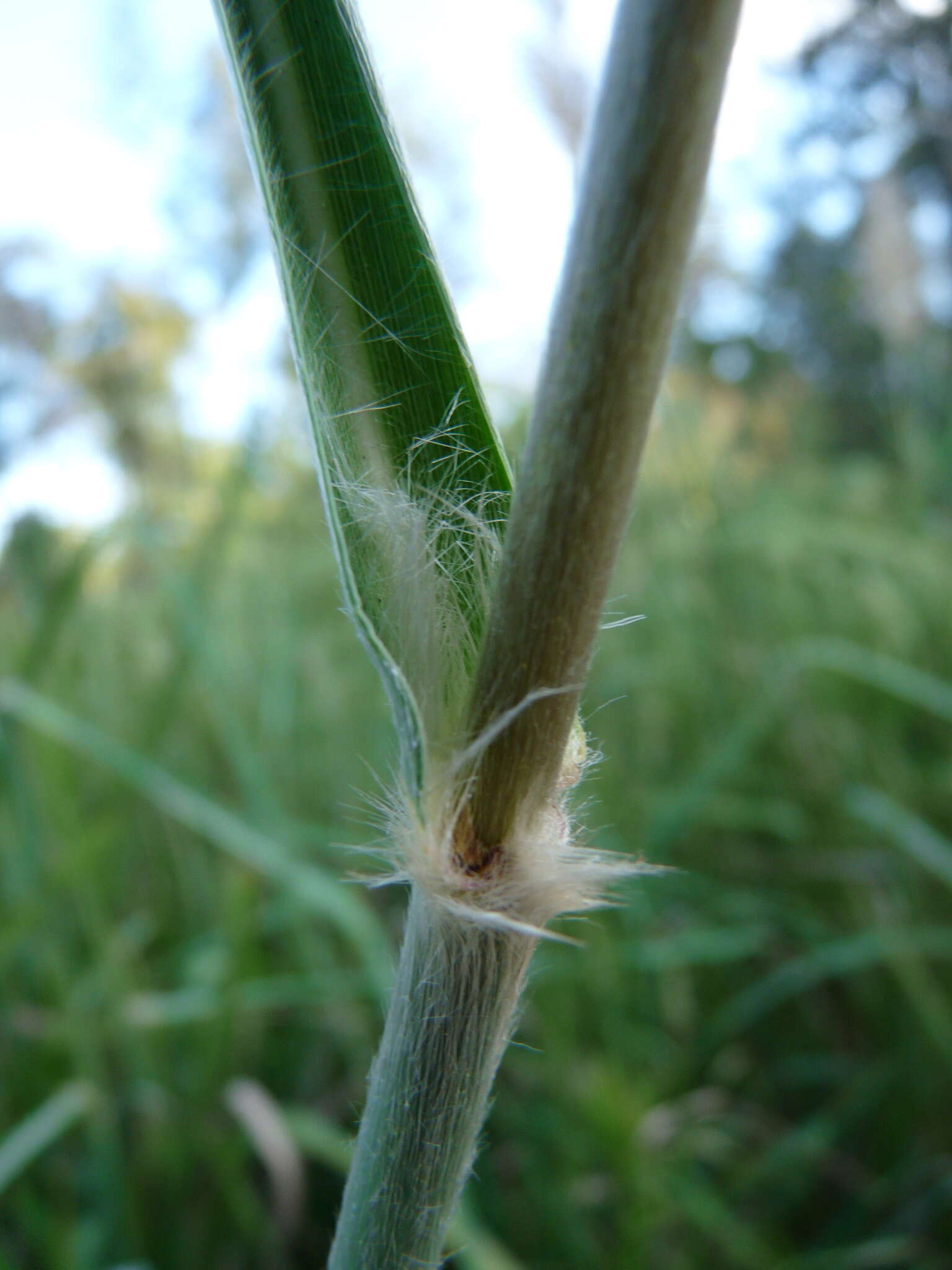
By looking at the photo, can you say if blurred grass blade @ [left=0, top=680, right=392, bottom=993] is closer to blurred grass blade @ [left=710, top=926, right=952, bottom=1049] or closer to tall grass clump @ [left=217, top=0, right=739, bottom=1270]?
blurred grass blade @ [left=710, top=926, right=952, bottom=1049]

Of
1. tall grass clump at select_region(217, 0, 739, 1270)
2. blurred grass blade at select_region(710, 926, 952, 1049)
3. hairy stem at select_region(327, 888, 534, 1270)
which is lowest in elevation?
blurred grass blade at select_region(710, 926, 952, 1049)

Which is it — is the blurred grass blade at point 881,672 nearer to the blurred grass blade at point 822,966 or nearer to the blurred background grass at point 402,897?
the blurred background grass at point 402,897

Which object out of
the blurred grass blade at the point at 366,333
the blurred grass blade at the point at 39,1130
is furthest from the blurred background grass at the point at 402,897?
the blurred grass blade at the point at 366,333

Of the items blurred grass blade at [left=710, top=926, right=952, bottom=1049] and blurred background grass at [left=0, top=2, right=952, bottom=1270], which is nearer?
blurred background grass at [left=0, top=2, right=952, bottom=1270]

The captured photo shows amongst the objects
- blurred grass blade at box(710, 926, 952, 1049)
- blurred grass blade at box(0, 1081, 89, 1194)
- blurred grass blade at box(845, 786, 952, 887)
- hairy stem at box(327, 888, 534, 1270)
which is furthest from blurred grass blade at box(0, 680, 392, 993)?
hairy stem at box(327, 888, 534, 1270)

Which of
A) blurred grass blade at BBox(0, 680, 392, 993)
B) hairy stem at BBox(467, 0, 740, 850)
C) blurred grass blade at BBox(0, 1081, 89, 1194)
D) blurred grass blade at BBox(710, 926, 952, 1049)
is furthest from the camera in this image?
blurred grass blade at BBox(710, 926, 952, 1049)

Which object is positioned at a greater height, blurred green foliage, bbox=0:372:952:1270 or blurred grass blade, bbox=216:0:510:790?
blurred grass blade, bbox=216:0:510:790

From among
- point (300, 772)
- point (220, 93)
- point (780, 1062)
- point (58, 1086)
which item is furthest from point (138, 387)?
point (780, 1062)
